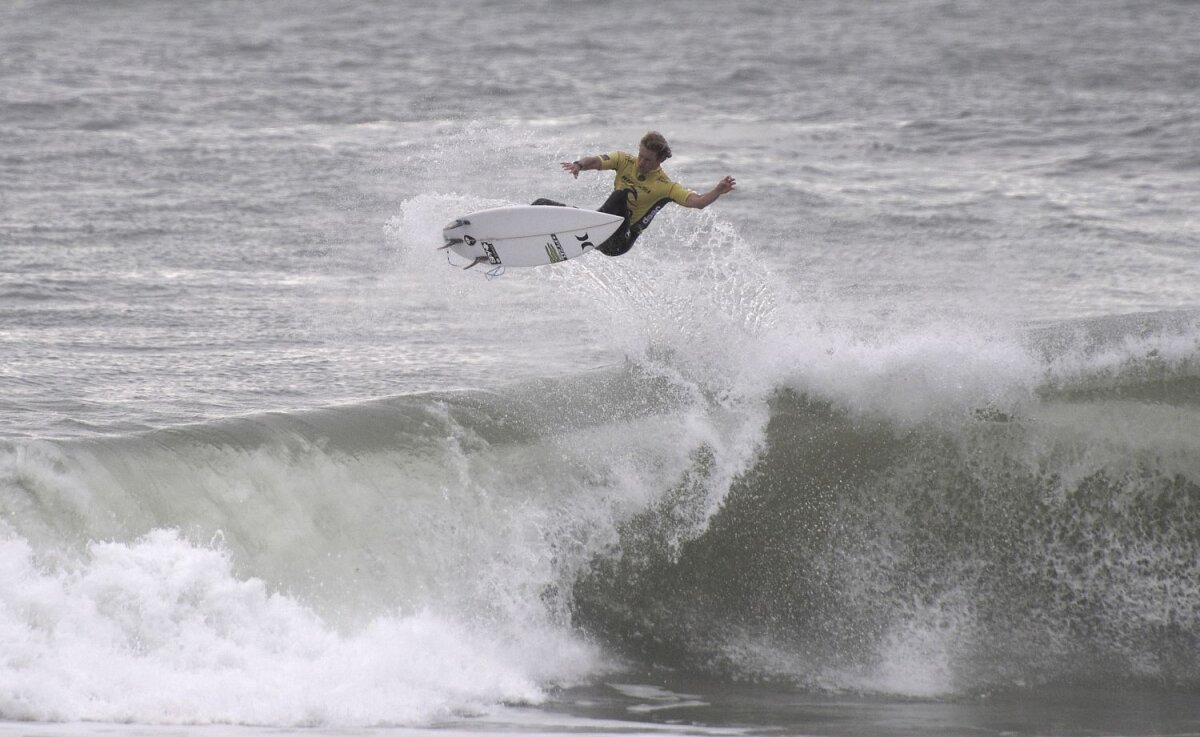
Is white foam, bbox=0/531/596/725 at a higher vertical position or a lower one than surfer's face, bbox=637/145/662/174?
lower

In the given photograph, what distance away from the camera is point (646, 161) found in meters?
11.5

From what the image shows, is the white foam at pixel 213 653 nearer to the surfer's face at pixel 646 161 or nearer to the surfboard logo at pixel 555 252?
the surfboard logo at pixel 555 252

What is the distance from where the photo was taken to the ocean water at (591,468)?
862 centimetres

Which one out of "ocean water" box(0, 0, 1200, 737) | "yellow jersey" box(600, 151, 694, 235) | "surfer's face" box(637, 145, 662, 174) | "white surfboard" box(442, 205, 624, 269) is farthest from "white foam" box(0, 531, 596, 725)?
"surfer's face" box(637, 145, 662, 174)

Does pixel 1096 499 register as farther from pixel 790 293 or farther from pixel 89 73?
pixel 89 73

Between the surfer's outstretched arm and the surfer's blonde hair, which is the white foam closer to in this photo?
the surfer's outstretched arm

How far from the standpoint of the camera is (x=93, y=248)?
55.2ft

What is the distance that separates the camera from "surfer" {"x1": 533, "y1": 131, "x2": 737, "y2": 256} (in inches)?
447

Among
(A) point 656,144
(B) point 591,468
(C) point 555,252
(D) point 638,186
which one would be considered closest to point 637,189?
(D) point 638,186

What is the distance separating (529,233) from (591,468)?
2541 mm

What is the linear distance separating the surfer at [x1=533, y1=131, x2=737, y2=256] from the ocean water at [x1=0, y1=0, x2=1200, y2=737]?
98 centimetres

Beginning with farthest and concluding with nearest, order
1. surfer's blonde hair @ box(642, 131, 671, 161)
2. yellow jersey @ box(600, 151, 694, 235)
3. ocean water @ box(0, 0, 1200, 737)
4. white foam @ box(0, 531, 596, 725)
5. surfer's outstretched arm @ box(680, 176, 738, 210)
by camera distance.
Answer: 1. yellow jersey @ box(600, 151, 694, 235)
2. surfer's blonde hair @ box(642, 131, 671, 161)
3. surfer's outstretched arm @ box(680, 176, 738, 210)
4. ocean water @ box(0, 0, 1200, 737)
5. white foam @ box(0, 531, 596, 725)

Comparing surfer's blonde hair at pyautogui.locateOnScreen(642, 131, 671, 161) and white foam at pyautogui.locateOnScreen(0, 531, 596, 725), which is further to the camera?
surfer's blonde hair at pyautogui.locateOnScreen(642, 131, 671, 161)

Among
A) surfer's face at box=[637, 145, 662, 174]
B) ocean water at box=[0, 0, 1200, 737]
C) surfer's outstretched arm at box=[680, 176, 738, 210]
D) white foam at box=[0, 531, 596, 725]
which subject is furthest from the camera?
surfer's face at box=[637, 145, 662, 174]
